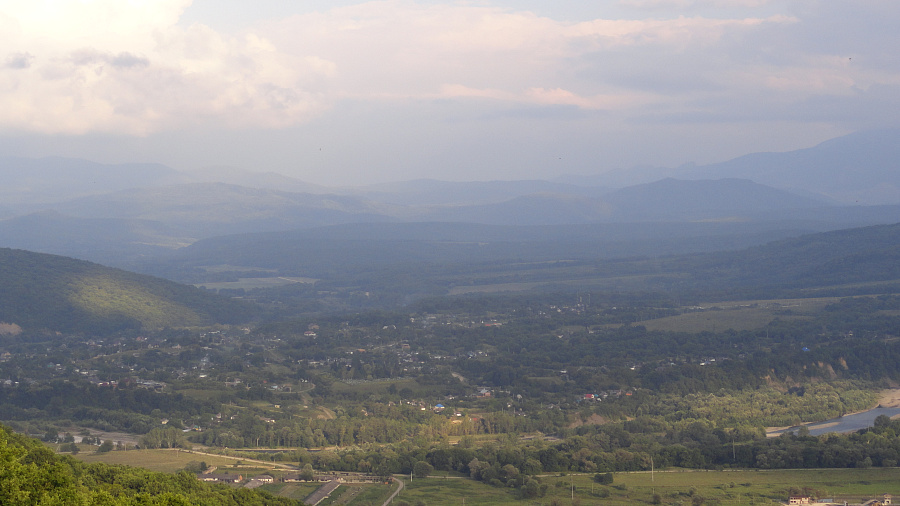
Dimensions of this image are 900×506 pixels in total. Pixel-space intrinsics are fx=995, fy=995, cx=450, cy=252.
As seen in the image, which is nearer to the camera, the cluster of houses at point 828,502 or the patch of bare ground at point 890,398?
the cluster of houses at point 828,502

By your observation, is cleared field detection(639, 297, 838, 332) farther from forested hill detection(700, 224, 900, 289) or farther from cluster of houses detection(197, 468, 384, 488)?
cluster of houses detection(197, 468, 384, 488)

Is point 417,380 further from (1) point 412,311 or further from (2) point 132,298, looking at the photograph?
(2) point 132,298

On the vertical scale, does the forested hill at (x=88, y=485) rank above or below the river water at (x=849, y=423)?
above

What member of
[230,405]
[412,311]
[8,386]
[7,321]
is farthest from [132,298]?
[230,405]

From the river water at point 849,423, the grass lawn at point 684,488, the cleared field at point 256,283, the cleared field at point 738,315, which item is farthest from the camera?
the cleared field at point 256,283

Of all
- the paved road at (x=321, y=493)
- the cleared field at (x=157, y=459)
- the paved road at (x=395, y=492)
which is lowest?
the paved road at (x=395, y=492)

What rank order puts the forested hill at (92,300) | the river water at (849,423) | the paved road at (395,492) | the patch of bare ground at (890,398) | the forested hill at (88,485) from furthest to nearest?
1. the forested hill at (92,300)
2. the patch of bare ground at (890,398)
3. the river water at (849,423)
4. the paved road at (395,492)
5. the forested hill at (88,485)

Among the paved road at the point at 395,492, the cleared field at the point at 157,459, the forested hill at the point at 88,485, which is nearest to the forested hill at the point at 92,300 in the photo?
the cleared field at the point at 157,459

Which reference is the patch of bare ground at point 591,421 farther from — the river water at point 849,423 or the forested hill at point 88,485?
the forested hill at point 88,485
